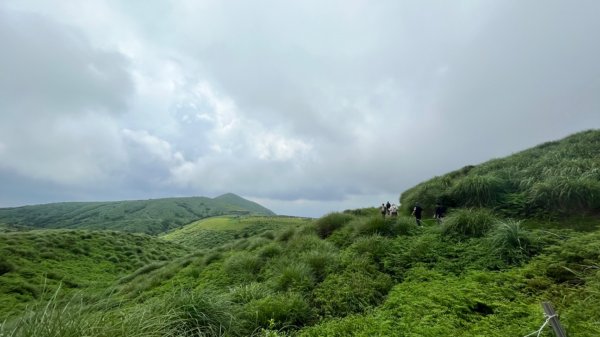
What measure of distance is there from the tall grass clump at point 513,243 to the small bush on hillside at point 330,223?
7571 millimetres

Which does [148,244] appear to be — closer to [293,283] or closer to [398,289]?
[293,283]

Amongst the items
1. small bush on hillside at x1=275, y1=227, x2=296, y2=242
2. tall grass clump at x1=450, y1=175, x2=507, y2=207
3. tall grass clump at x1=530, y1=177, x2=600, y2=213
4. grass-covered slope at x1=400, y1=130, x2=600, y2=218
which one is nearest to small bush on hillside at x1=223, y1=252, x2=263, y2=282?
small bush on hillside at x1=275, y1=227, x2=296, y2=242

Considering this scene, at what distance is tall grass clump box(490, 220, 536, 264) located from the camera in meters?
8.43

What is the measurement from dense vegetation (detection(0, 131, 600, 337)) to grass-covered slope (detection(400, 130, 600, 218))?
0.26 feet

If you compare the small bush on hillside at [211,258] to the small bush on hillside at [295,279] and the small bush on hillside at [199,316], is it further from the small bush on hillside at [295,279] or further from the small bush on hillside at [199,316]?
the small bush on hillside at [199,316]

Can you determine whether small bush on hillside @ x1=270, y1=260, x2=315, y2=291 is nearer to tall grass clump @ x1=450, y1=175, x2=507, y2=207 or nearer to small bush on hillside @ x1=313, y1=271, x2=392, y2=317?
small bush on hillside @ x1=313, y1=271, x2=392, y2=317

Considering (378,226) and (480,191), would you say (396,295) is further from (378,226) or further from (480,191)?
(480,191)

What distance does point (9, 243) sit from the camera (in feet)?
91.8

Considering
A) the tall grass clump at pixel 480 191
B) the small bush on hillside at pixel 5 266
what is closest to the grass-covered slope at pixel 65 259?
the small bush on hillside at pixel 5 266

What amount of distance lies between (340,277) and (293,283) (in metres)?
1.34

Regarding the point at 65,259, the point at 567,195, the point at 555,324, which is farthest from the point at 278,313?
the point at 65,259

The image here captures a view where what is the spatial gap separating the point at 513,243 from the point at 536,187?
533 cm

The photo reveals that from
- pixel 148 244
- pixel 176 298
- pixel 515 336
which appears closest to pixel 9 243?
pixel 148 244

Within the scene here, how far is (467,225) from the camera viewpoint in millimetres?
10984
